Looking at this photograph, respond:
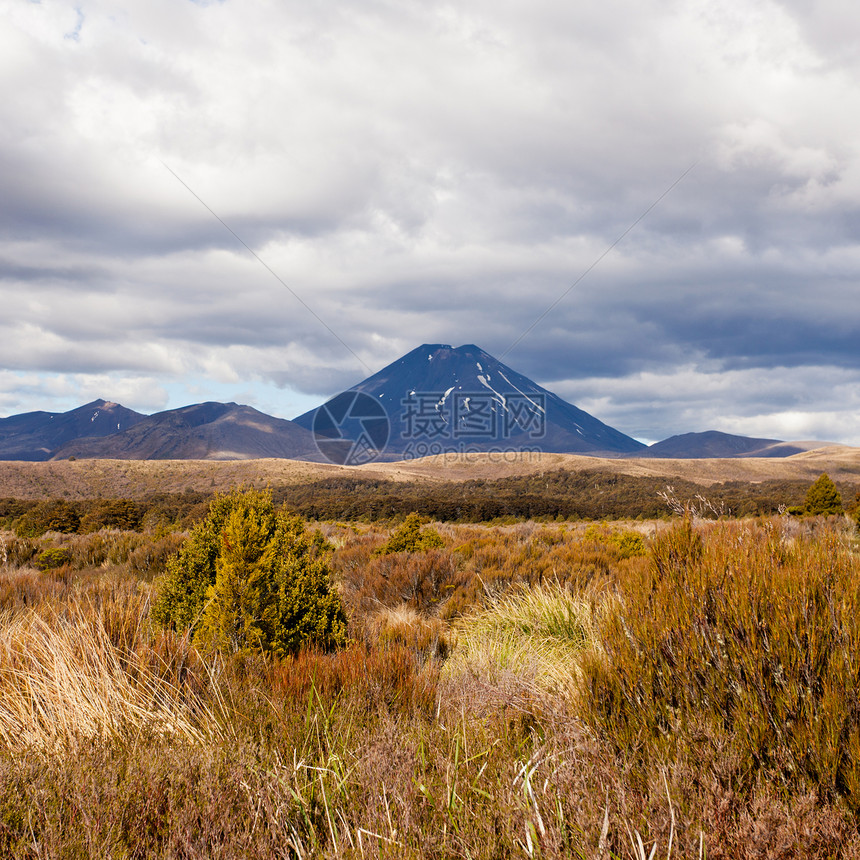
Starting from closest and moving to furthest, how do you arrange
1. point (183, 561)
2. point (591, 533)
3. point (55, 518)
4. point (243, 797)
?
point (243, 797)
point (183, 561)
point (591, 533)
point (55, 518)

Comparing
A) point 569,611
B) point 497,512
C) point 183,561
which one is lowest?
point 497,512

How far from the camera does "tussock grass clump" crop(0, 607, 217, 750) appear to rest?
3.04 meters

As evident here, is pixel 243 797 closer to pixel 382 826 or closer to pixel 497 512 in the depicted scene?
pixel 382 826

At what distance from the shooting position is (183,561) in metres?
5.93

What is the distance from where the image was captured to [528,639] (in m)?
5.79

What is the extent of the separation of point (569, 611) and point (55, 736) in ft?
15.9

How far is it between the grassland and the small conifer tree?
23.3 meters

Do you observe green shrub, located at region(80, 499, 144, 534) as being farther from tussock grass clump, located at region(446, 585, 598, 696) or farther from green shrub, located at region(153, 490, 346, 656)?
tussock grass clump, located at region(446, 585, 598, 696)

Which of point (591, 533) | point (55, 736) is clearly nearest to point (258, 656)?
point (55, 736)

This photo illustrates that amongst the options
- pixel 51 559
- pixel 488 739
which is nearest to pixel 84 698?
pixel 488 739

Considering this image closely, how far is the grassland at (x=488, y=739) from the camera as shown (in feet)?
6.41

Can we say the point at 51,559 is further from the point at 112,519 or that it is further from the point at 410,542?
the point at 112,519

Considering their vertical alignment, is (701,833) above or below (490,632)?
above

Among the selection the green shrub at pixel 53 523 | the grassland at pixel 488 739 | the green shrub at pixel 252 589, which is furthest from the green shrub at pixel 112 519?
the grassland at pixel 488 739
